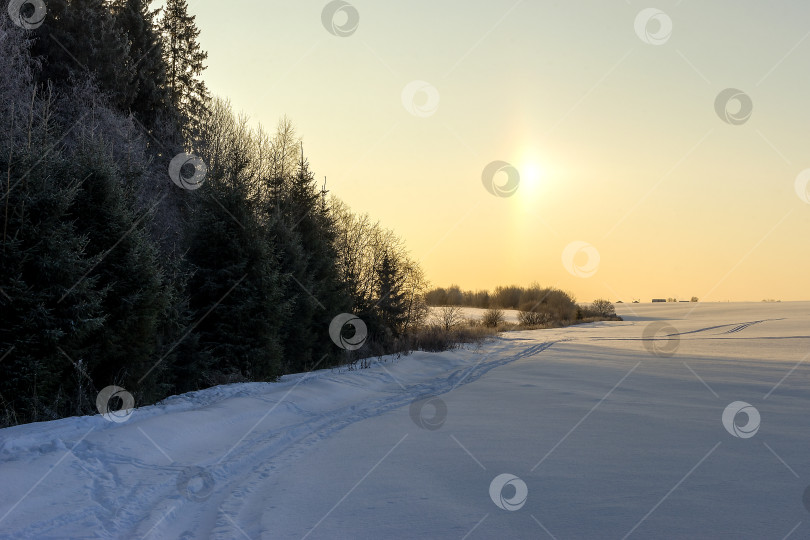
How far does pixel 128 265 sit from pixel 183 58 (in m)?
34.7

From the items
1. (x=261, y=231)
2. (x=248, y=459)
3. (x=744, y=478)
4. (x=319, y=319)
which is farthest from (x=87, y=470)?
(x=319, y=319)

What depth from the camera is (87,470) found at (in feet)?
19.7

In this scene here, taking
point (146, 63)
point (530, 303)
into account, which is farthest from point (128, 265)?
point (530, 303)

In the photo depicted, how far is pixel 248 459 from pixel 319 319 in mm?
14928

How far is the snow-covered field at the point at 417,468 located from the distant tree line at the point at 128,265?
1834 mm

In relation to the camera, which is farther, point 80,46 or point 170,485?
point 80,46

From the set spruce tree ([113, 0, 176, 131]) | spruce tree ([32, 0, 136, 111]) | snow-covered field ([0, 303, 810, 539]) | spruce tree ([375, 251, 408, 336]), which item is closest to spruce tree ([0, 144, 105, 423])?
snow-covered field ([0, 303, 810, 539])

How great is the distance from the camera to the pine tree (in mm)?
39556

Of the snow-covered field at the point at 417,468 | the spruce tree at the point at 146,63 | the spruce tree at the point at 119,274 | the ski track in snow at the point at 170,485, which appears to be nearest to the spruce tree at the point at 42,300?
the spruce tree at the point at 119,274

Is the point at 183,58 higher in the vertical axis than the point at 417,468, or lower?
higher

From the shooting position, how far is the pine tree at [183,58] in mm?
39556

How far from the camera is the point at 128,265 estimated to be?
1105cm

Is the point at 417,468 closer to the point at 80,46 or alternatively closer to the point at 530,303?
the point at 80,46

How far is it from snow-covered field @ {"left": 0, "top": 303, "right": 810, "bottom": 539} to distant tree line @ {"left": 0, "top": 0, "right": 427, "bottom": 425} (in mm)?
1834
